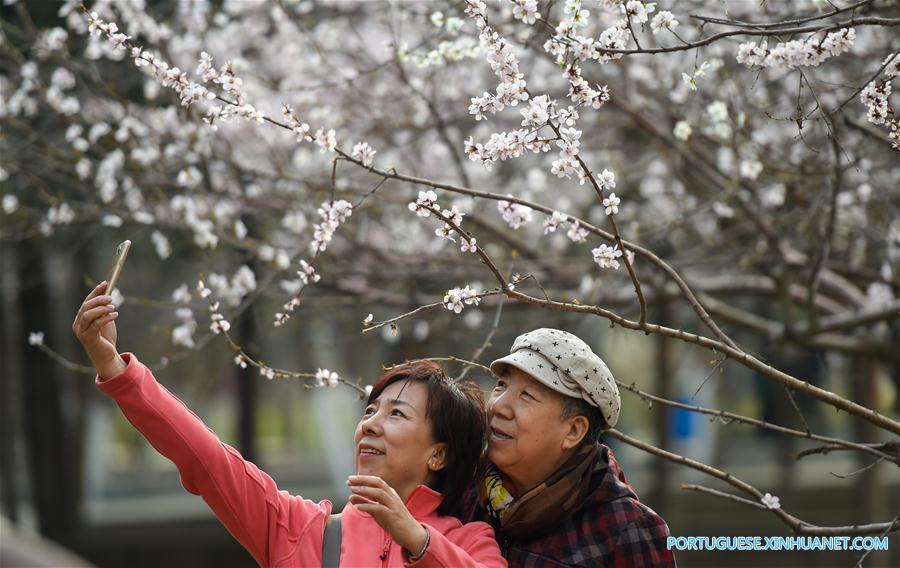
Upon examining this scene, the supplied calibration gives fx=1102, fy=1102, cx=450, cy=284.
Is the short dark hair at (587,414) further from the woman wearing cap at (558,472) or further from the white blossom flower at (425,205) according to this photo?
the white blossom flower at (425,205)

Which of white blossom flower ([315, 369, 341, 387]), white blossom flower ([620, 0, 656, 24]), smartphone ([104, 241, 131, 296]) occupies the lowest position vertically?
white blossom flower ([315, 369, 341, 387])

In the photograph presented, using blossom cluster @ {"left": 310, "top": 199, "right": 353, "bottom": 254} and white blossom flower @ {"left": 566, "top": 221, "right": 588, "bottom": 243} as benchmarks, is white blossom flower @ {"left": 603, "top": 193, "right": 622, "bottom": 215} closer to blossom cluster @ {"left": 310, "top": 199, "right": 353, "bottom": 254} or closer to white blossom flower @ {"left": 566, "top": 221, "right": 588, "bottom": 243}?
white blossom flower @ {"left": 566, "top": 221, "right": 588, "bottom": 243}

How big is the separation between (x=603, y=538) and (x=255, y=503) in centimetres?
81

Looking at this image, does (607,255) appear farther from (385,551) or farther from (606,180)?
(385,551)

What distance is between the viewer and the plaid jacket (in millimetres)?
2520

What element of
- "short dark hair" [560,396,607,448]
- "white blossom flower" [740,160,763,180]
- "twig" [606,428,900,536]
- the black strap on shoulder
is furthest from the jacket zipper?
"white blossom flower" [740,160,763,180]

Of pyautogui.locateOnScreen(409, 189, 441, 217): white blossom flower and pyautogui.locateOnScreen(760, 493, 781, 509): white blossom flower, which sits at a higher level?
pyautogui.locateOnScreen(409, 189, 441, 217): white blossom flower

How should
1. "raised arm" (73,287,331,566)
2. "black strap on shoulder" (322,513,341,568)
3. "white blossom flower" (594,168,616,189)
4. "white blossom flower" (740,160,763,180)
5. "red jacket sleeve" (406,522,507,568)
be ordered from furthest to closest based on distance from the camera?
1. "white blossom flower" (740,160,763,180)
2. "white blossom flower" (594,168,616,189)
3. "black strap on shoulder" (322,513,341,568)
4. "raised arm" (73,287,331,566)
5. "red jacket sleeve" (406,522,507,568)

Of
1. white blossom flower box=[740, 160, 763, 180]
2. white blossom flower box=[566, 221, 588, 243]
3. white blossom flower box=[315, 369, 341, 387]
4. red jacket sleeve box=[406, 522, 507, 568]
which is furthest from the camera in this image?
white blossom flower box=[740, 160, 763, 180]

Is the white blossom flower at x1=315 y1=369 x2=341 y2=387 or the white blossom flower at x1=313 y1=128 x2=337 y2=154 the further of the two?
the white blossom flower at x1=315 y1=369 x2=341 y2=387

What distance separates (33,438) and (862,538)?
868 centimetres

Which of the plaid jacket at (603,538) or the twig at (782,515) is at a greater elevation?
the twig at (782,515)

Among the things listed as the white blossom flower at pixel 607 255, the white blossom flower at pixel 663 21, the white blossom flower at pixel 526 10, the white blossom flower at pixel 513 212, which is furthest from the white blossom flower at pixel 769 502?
the white blossom flower at pixel 526 10

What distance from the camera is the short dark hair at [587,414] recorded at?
265 centimetres
